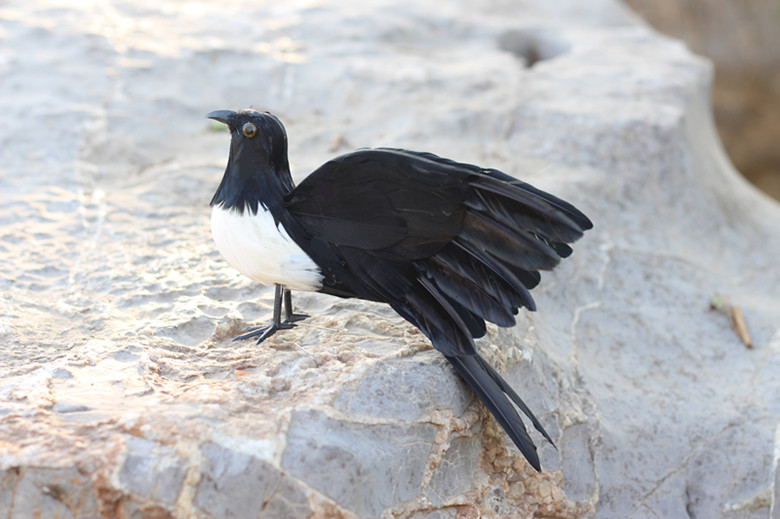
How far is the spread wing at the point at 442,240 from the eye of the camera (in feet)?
6.61

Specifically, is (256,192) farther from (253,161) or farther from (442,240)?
(442,240)

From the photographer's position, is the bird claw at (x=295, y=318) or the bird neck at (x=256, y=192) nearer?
the bird neck at (x=256, y=192)

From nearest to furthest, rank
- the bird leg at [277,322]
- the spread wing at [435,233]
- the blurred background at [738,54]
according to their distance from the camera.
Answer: the spread wing at [435,233], the bird leg at [277,322], the blurred background at [738,54]

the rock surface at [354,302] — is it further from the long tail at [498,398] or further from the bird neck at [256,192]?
the bird neck at [256,192]

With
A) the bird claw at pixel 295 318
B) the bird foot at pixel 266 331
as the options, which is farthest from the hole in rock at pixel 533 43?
the bird foot at pixel 266 331

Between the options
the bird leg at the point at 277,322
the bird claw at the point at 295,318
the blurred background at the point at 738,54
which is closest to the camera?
the bird leg at the point at 277,322

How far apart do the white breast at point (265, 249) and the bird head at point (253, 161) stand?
39 mm

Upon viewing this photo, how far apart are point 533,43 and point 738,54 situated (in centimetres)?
450

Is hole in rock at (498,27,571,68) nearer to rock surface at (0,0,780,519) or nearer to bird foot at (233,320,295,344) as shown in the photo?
rock surface at (0,0,780,519)

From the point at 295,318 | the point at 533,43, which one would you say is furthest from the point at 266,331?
the point at 533,43

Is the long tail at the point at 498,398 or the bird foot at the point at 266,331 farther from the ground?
the long tail at the point at 498,398

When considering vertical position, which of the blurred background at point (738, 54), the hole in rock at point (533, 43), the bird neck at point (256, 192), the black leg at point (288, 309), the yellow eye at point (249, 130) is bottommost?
the blurred background at point (738, 54)

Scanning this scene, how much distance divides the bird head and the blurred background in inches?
320

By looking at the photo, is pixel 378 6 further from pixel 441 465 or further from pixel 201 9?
pixel 441 465
